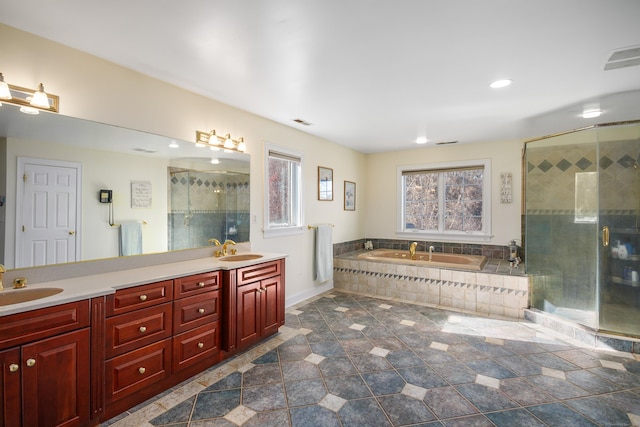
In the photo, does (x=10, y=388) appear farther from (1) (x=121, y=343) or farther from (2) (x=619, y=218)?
(2) (x=619, y=218)

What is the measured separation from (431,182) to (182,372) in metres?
4.58

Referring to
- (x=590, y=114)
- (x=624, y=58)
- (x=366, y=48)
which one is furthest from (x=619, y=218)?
(x=366, y=48)

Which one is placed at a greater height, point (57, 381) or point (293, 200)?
point (293, 200)

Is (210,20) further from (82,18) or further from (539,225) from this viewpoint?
(539,225)

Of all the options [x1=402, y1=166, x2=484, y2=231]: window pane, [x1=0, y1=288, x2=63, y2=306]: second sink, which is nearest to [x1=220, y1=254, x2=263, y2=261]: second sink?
[x1=0, y1=288, x2=63, y2=306]: second sink

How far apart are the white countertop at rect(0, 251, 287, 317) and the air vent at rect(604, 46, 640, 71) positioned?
3153 millimetres

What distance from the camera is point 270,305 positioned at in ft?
9.67

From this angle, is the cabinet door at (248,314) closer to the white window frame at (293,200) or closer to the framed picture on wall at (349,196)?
the white window frame at (293,200)

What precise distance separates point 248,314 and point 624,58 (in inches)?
138

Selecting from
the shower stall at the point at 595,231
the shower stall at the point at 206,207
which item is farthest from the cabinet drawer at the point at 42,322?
the shower stall at the point at 595,231

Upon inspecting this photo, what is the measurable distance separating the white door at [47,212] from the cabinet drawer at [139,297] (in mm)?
496

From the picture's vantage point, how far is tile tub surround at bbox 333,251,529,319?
3.64 meters

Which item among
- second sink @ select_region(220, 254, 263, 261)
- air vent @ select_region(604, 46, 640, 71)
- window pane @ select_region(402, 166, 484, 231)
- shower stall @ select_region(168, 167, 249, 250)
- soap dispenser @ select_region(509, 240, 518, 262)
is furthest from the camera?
window pane @ select_region(402, 166, 484, 231)

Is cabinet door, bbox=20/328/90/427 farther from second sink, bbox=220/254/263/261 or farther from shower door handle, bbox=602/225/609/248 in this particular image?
shower door handle, bbox=602/225/609/248
